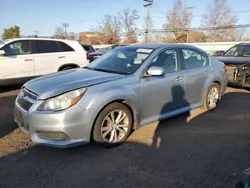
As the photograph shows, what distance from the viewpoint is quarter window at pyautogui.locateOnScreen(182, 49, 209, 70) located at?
514cm

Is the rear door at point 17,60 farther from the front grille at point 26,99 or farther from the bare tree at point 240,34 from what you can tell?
the bare tree at point 240,34

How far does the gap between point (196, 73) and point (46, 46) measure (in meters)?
5.38

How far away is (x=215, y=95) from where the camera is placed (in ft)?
19.7

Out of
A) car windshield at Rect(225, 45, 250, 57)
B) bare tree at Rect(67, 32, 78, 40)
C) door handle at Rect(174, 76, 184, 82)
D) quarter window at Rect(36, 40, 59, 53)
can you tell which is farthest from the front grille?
bare tree at Rect(67, 32, 78, 40)

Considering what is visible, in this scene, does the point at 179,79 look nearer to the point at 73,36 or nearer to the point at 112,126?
the point at 112,126

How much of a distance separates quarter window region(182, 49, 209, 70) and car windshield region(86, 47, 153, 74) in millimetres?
935

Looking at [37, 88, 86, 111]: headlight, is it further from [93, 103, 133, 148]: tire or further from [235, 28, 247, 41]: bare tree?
[235, 28, 247, 41]: bare tree

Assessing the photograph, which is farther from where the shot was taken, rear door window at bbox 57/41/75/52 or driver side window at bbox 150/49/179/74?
rear door window at bbox 57/41/75/52

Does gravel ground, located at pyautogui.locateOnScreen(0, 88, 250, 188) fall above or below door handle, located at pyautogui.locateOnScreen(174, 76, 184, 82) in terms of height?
below

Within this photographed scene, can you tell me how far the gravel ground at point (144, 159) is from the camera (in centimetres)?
308

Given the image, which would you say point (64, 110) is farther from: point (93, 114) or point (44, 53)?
point (44, 53)

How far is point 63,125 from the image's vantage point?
3424mm

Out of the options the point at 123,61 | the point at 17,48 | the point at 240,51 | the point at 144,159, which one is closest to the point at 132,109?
the point at 144,159

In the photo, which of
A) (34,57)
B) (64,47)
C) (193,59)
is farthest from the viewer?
(64,47)
